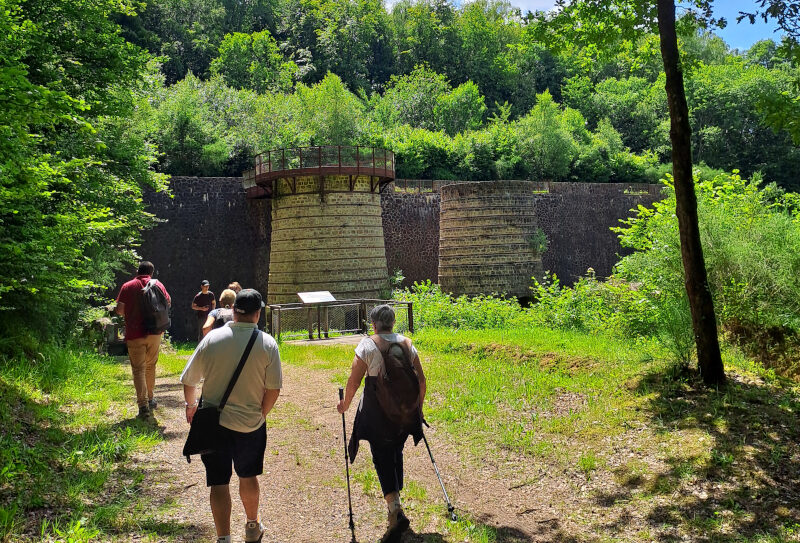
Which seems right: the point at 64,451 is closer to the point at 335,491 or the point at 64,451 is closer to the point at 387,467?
the point at 335,491

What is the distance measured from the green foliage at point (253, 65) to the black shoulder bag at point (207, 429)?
4926cm

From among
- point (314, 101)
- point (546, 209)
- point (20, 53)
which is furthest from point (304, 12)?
point (20, 53)

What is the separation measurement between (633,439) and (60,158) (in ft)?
29.7

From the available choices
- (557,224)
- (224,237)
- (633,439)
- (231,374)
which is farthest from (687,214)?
(557,224)

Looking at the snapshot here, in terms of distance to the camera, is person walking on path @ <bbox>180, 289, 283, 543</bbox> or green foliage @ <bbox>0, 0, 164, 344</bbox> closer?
person walking on path @ <bbox>180, 289, 283, 543</bbox>

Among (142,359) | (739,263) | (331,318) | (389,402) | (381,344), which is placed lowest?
(331,318)

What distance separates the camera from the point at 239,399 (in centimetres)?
402

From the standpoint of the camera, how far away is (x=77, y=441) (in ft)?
20.0

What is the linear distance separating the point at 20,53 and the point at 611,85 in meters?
59.8

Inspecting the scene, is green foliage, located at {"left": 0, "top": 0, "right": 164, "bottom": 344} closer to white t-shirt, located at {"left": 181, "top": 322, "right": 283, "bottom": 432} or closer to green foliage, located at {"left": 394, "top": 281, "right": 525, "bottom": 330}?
white t-shirt, located at {"left": 181, "top": 322, "right": 283, "bottom": 432}

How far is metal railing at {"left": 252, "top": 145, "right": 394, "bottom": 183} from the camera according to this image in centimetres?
2014

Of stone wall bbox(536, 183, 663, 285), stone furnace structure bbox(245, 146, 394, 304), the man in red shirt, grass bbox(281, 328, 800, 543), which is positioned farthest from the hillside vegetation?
grass bbox(281, 328, 800, 543)

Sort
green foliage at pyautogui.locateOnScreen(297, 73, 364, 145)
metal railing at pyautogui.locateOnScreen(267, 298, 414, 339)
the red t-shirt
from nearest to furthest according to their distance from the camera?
the red t-shirt → metal railing at pyautogui.locateOnScreen(267, 298, 414, 339) → green foliage at pyautogui.locateOnScreen(297, 73, 364, 145)

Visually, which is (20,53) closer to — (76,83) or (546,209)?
(76,83)
